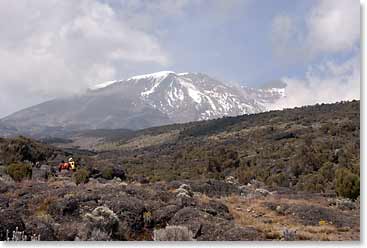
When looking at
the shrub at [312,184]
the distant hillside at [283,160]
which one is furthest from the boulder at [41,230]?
the shrub at [312,184]

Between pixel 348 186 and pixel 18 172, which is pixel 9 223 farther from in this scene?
pixel 18 172

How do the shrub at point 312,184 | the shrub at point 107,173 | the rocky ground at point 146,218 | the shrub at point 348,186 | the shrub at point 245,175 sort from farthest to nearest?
the shrub at point 245,175
the shrub at point 107,173
the shrub at point 312,184
the shrub at point 348,186
the rocky ground at point 146,218

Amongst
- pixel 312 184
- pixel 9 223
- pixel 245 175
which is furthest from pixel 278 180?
pixel 9 223

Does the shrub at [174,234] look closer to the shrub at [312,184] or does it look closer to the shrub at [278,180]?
the shrub at [312,184]

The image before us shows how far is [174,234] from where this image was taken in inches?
205

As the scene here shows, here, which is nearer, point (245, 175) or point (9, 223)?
point (9, 223)

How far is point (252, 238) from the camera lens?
16.9 feet

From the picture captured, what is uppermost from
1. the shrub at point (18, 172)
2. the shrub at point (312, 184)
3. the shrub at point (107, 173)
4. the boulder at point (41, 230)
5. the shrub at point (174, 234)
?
the shrub at point (18, 172)

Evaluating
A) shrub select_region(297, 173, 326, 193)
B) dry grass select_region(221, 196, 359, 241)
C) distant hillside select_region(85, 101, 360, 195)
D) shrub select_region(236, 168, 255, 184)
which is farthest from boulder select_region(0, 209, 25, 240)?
shrub select_region(236, 168, 255, 184)

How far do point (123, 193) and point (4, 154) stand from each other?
13329mm

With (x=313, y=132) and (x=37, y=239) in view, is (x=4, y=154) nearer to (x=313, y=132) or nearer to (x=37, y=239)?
(x=37, y=239)

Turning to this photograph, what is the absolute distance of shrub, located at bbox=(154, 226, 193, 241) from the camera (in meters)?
5.16

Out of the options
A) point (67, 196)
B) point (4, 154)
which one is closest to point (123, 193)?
point (67, 196)

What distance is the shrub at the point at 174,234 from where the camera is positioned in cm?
516
